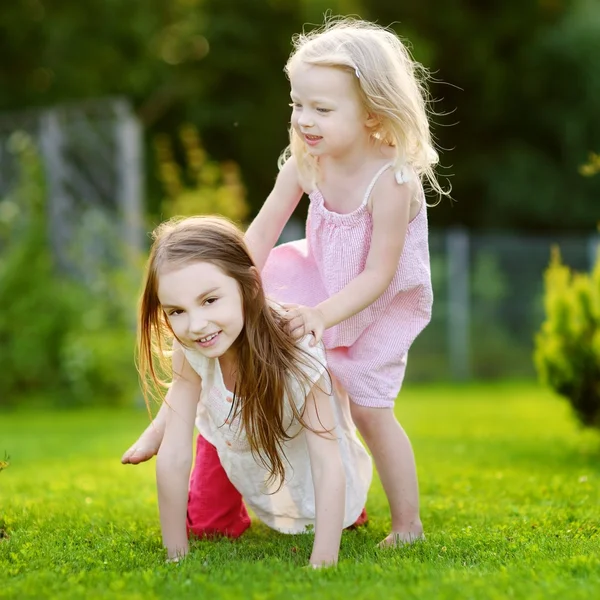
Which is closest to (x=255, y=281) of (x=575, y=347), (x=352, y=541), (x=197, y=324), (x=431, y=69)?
(x=197, y=324)

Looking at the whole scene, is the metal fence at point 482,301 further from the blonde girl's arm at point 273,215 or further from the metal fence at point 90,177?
the blonde girl's arm at point 273,215

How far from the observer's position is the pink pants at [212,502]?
387 cm

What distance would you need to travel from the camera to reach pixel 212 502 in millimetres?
3889

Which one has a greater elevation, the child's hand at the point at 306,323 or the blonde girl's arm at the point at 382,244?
the blonde girl's arm at the point at 382,244

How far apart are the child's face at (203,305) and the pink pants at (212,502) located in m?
0.76

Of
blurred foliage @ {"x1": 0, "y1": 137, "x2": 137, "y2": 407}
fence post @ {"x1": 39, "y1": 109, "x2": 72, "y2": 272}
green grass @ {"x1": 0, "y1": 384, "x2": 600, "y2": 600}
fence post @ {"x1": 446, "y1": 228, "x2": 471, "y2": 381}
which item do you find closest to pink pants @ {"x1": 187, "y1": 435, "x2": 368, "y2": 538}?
green grass @ {"x1": 0, "y1": 384, "x2": 600, "y2": 600}

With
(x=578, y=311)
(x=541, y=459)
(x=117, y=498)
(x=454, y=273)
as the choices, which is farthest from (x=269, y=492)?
(x=454, y=273)

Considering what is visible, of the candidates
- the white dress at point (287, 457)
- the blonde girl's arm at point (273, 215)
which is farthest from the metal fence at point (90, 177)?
the white dress at point (287, 457)

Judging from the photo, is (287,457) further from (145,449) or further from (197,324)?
(197,324)

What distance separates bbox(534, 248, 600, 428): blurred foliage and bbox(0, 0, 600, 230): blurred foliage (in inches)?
479

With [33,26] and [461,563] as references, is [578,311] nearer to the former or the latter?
[461,563]

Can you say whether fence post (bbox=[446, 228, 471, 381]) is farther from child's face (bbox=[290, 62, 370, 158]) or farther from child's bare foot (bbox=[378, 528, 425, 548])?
child's face (bbox=[290, 62, 370, 158])

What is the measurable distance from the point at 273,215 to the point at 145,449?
1.01 meters

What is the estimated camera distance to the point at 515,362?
46.1ft
